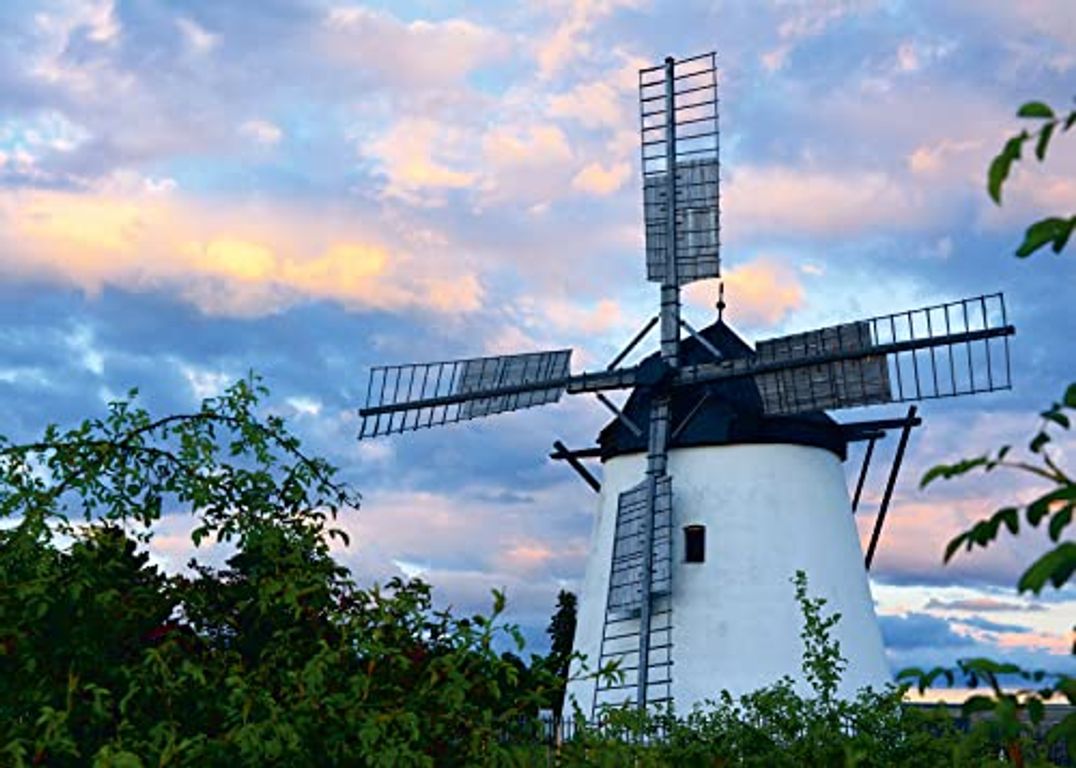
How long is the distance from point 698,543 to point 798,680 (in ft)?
8.20

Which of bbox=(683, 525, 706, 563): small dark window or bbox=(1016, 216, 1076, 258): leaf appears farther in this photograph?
bbox=(683, 525, 706, 563): small dark window

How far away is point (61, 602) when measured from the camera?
618 centimetres

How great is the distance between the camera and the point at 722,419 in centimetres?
2430

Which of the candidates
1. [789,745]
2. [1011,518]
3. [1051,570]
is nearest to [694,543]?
[789,745]

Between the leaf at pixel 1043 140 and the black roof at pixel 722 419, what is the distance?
21121 millimetres

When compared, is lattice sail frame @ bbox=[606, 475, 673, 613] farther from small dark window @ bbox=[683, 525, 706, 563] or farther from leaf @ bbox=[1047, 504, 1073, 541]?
leaf @ bbox=[1047, 504, 1073, 541]

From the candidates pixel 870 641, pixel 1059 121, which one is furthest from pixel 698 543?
pixel 1059 121

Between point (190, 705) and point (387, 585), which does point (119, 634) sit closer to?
point (190, 705)

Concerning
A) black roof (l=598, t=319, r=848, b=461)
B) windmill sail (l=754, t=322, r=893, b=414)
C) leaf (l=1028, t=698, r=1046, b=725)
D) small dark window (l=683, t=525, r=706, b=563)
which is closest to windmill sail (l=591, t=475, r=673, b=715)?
small dark window (l=683, t=525, r=706, b=563)

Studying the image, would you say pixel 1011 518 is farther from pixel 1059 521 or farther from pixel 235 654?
pixel 235 654

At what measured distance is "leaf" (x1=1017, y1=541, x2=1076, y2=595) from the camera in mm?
2871

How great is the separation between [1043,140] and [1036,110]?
0.06 meters

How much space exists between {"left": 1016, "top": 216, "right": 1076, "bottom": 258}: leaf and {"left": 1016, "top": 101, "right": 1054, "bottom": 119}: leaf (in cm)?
21

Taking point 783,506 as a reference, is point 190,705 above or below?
below
